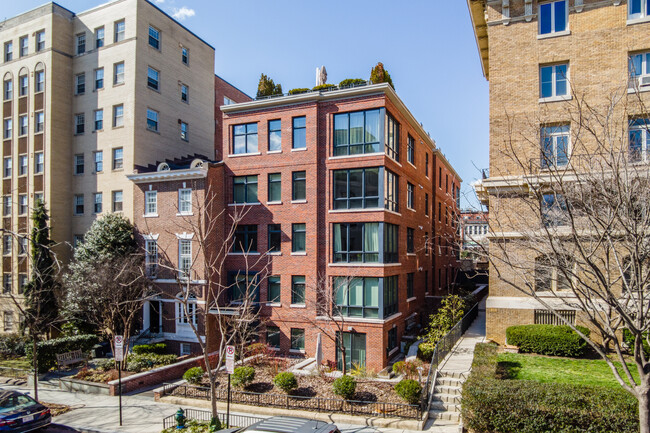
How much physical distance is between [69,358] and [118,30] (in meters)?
22.4

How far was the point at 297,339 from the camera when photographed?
958 inches

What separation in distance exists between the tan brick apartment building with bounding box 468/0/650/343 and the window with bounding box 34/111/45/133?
30.4 meters

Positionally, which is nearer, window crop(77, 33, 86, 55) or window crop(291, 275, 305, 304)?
window crop(291, 275, 305, 304)

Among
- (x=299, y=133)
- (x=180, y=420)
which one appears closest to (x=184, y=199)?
(x=299, y=133)

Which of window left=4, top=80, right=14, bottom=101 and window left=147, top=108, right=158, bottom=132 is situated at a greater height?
window left=4, top=80, right=14, bottom=101

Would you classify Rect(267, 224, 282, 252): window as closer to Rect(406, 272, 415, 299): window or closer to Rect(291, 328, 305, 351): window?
Rect(291, 328, 305, 351): window

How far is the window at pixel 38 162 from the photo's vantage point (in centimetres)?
3259

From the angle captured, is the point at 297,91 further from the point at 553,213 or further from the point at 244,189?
the point at 553,213

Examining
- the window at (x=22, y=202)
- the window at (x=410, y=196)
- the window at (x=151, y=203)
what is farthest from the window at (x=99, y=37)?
the window at (x=410, y=196)

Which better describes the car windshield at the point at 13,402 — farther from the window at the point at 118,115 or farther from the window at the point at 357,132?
the window at the point at 118,115

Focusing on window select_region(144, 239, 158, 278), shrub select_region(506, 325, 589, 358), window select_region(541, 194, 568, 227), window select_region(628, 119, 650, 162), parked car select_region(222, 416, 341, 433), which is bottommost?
shrub select_region(506, 325, 589, 358)

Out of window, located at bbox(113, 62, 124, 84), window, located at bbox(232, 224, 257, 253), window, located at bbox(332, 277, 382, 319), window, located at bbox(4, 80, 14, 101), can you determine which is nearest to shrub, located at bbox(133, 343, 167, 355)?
window, located at bbox(232, 224, 257, 253)

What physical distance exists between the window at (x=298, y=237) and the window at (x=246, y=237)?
7.96 feet

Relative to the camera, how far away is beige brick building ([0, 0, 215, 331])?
102 feet
